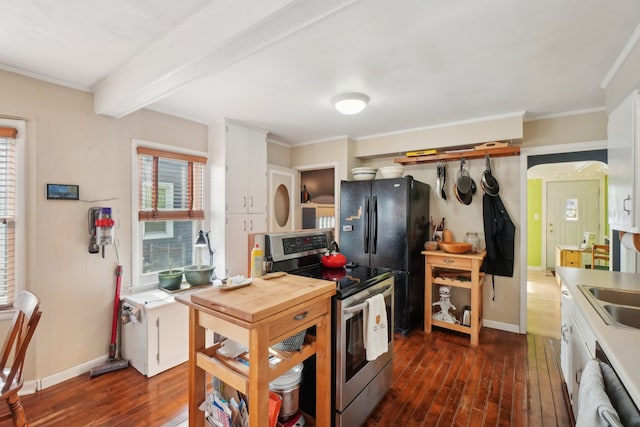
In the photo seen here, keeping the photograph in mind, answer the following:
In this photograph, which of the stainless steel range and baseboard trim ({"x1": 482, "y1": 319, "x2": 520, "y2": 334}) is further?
baseboard trim ({"x1": 482, "y1": 319, "x2": 520, "y2": 334})

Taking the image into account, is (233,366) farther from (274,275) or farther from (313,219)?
(313,219)

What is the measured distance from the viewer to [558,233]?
6340 mm

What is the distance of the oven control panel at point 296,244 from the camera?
1987mm

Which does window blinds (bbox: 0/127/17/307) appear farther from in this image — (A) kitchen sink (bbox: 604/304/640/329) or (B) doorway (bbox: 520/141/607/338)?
(B) doorway (bbox: 520/141/607/338)

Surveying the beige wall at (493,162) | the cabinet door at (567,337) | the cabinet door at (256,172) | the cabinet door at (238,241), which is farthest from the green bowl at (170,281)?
the cabinet door at (567,337)

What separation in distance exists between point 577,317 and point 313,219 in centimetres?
333

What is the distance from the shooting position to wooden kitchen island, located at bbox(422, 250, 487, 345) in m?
3.06

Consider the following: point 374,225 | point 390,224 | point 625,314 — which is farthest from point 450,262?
point 625,314

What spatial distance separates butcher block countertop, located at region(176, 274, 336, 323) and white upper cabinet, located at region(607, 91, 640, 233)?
1656mm

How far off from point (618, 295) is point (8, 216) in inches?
170

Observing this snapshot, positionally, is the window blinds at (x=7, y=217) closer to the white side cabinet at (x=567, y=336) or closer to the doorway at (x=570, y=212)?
the white side cabinet at (x=567, y=336)

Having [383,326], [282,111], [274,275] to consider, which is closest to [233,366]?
[274,275]

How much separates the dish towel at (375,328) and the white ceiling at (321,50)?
1621 millimetres

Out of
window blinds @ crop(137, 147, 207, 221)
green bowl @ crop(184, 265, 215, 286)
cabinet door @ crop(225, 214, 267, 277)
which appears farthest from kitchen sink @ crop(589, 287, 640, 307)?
window blinds @ crop(137, 147, 207, 221)
